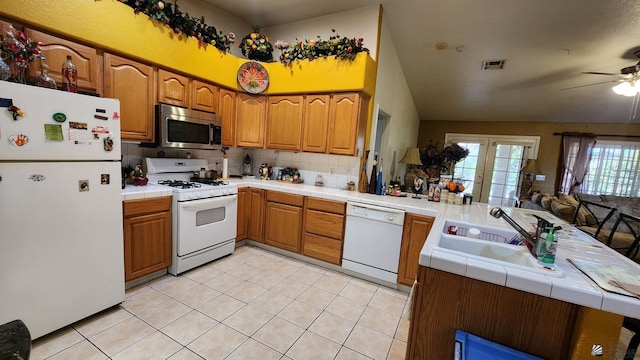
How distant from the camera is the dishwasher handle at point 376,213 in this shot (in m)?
2.50

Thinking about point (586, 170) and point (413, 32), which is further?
point (586, 170)

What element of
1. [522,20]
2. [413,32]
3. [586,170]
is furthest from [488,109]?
[413,32]

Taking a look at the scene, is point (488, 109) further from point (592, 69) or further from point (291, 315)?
point (291, 315)

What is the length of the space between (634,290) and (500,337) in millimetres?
503

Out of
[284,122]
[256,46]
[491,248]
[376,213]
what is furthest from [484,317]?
[256,46]

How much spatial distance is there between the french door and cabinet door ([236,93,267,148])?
16.5 feet

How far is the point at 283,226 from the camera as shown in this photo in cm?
314

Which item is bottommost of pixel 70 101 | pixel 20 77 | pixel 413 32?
pixel 70 101

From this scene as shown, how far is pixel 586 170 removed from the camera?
5500mm

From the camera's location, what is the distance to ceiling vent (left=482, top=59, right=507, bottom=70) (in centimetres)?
375

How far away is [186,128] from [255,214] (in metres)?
1.29

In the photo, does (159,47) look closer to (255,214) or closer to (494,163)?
(255,214)

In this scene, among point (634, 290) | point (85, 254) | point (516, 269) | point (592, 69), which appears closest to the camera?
point (634, 290)

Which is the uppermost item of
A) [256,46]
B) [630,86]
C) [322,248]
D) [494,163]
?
[256,46]
